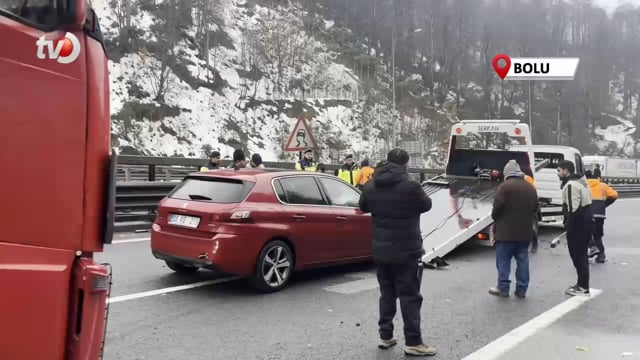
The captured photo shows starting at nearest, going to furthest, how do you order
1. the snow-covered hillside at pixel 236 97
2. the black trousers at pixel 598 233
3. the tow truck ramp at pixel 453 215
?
the tow truck ramp at pixel 453 215, the black trousers at pixel 598 233, the snow-covered hillside at pixel 236 97

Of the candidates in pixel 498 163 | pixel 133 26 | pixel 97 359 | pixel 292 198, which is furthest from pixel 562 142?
pixel 97 359

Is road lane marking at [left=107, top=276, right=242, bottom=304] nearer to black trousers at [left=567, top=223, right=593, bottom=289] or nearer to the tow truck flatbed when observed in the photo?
the tow truck flatbed

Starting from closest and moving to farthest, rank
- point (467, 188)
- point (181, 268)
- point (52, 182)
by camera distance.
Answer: point (52, 182), point (181, 268), point (467, 188)

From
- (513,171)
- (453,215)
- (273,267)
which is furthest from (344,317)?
(453,215)

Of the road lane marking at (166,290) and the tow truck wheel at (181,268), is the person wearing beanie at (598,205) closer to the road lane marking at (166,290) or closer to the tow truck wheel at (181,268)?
the road lane marking at (166,290)

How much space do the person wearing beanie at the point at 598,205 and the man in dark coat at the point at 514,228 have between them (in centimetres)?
327

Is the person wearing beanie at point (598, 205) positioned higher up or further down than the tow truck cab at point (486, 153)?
further down

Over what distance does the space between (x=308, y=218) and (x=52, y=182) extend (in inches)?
216

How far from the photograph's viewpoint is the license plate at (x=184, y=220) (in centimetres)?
700

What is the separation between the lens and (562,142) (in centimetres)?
8225

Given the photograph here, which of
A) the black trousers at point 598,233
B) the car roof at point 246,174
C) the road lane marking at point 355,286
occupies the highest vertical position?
the car roof at point 246,174

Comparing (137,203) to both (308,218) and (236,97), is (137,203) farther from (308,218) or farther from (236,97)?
(236,97)

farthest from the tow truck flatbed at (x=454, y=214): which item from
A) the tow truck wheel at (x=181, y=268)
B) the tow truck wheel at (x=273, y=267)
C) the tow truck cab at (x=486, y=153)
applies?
the tow truck wheel at (x=181, y=268)

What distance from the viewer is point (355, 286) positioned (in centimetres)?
778
